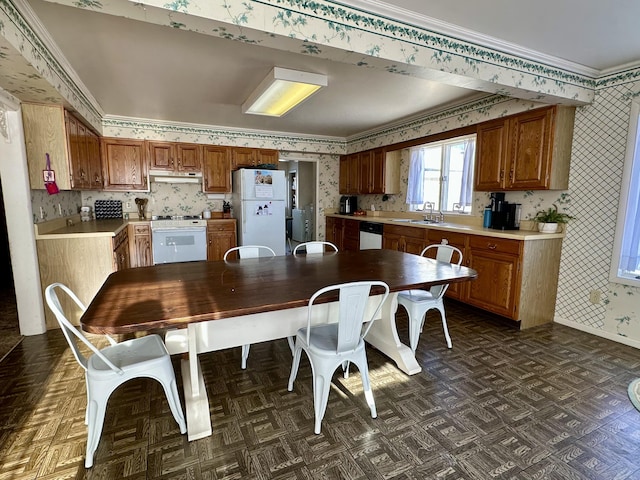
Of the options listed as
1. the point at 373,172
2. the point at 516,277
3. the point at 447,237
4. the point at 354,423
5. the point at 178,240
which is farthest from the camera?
the point at 373,172

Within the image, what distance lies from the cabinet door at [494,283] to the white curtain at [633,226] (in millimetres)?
851

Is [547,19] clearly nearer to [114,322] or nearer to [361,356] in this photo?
[361,356]

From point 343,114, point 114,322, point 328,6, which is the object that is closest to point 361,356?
point 114,322

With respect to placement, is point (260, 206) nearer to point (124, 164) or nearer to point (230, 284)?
point (124, 164)

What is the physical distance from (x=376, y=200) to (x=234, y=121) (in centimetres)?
272

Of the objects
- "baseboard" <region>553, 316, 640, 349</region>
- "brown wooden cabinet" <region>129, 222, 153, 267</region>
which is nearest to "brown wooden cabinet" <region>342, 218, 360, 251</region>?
"baseboard" <region>553, 316, 640, 349</region>

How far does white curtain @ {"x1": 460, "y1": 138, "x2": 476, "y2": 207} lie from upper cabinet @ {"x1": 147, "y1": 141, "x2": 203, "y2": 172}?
3892 mm

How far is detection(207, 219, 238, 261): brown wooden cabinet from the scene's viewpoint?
510 centimetres

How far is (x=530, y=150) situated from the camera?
3152 mm

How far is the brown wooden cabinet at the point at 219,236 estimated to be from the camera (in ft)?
16.7

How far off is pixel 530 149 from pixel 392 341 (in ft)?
7.67

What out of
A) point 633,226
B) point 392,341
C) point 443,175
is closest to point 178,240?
point 392,341

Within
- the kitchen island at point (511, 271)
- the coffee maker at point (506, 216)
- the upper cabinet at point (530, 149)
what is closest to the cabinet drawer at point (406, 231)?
the kitchen island at point (511, 271)

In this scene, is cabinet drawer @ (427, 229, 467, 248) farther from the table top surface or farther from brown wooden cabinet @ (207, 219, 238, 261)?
brown wooden cabinet @ (207, 219, 238, 261)
